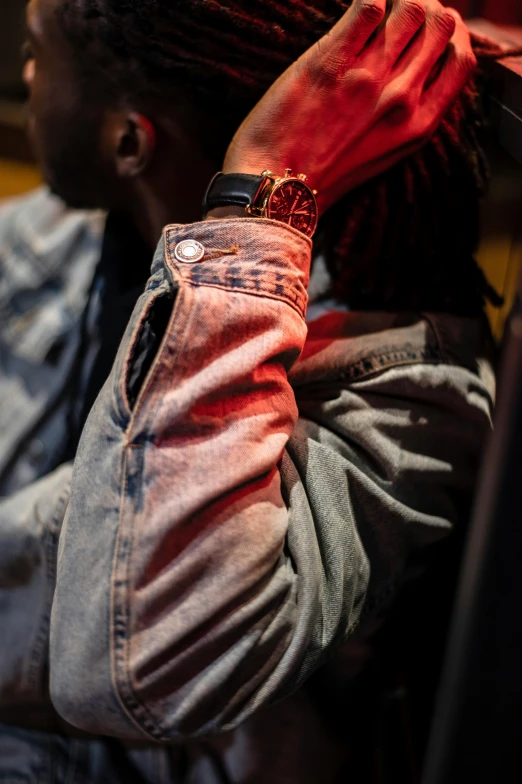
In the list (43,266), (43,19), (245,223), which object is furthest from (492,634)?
(43,266)

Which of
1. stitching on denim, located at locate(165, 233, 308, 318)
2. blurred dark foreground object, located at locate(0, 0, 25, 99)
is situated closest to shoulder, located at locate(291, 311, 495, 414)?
stitching on denim, located at locate(165, 233, 308, 318)

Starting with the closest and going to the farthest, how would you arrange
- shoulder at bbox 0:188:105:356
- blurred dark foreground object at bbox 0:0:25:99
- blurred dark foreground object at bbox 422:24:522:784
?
blurred dark foreground object at bbox 422:24:522:784 < shoulder at bbox 0:188:105:356 < blurred dark foreground object at bbox 0:0:25:99

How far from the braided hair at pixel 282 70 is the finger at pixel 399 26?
0.07 metres

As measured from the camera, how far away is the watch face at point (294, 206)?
1.82 ft

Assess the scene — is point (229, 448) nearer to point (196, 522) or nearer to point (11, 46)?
point (196, 522)

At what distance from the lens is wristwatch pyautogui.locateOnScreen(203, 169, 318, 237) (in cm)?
55

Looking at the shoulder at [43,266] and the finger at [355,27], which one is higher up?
Answer: the finger at [355,27]

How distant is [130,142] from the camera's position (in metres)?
0.76

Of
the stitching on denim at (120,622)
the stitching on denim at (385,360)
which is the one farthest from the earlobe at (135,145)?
the stitching on denim at (120,622)

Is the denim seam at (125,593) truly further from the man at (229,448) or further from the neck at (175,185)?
the neck at (175,185)

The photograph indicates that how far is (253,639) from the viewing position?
504 mm

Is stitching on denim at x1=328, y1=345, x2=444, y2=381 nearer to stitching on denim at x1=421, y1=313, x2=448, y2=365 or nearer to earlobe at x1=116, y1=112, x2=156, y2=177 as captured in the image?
stitching on denim at x1=421, y1=313, x2=448, y2=365

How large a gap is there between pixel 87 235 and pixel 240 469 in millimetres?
783

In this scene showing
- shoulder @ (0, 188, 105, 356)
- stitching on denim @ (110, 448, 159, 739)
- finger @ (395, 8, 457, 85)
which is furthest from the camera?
shoulder @ (0, 188, 105, 356)
